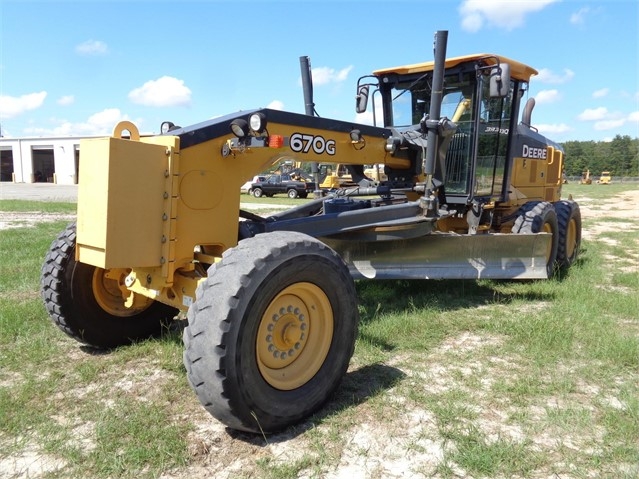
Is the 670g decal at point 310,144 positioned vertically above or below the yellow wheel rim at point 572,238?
above

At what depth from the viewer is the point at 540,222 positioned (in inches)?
268

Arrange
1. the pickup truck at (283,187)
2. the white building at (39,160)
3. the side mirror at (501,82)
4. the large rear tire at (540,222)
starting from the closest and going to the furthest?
the side mirror at (501,82) < the large rear tire at (540,222) < the pickup truck at (283,187) < the white building at (39,160)

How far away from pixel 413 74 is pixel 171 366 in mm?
4764

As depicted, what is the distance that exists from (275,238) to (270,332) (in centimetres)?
57

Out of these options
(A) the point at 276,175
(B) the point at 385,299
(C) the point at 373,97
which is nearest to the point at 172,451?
(B) the point at 385,299

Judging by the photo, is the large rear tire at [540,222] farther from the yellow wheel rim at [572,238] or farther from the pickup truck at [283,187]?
the pickup truck at [283,187]

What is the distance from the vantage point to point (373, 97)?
275 inches

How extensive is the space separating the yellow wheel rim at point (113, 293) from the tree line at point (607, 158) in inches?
3417

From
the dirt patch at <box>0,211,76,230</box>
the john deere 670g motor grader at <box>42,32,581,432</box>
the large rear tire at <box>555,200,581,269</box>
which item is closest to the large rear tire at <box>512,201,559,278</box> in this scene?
the john deere 670g motor grader at <box>42,32,581,432</box>

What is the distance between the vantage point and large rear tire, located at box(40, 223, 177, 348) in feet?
13.3

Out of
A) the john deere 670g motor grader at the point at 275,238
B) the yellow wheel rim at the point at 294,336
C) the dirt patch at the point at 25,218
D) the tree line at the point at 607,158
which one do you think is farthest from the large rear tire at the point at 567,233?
the tree line at the point at 607,158

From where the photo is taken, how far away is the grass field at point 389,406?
107 inches

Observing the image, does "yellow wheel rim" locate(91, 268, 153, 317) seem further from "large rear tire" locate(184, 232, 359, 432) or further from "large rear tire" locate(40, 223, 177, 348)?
"large rear tire" locate(184, 232, 359, 432)

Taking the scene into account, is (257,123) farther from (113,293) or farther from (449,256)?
(449,256)
